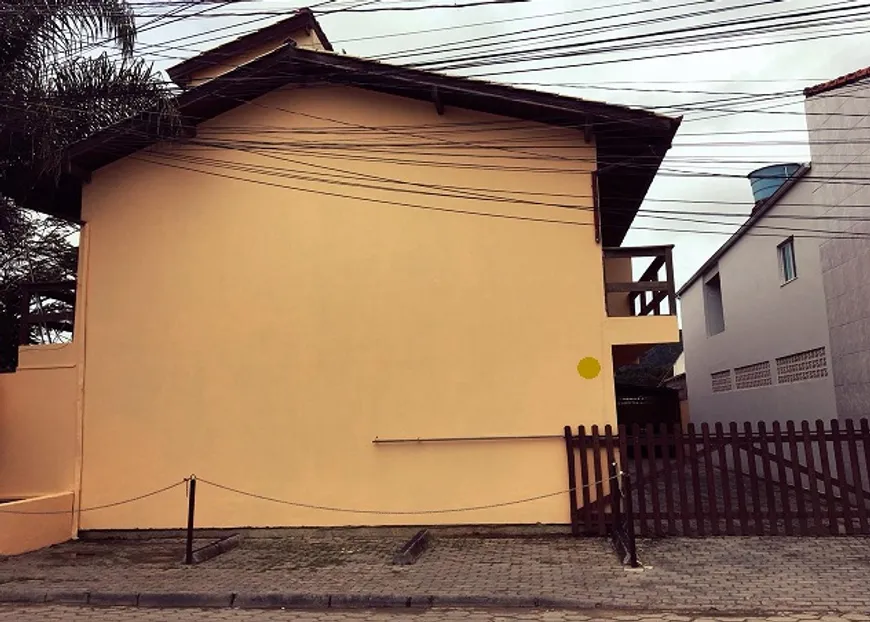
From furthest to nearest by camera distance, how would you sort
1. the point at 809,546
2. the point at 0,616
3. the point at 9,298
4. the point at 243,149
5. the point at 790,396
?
the point at 9,298 < the point at 790,396 < the point at 243,149 < the point at 809,546 < the point at 0,616

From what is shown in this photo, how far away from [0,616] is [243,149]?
6485 millimetres

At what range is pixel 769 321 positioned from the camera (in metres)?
13.7

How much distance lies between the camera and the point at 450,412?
921 centimetres

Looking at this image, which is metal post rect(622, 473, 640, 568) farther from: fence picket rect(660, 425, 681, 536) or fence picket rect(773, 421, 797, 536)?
fence picket rect(773, 421, 797, 536)

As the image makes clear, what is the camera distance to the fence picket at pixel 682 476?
840 centimetres

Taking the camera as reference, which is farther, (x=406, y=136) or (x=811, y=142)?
(x=811, y=142)

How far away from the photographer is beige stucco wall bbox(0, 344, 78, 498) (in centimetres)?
981

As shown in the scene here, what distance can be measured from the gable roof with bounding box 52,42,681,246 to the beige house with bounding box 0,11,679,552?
0.13 feet

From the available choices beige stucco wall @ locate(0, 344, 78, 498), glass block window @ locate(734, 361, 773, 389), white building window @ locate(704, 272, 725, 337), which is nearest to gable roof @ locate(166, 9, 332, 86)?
beige stucco wall @ locate(0, 344, 78, 498)

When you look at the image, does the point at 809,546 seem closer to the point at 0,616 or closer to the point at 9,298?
the point at 0,616

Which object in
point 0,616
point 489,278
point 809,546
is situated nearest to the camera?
point 0,616

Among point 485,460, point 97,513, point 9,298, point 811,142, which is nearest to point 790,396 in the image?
point 811,142

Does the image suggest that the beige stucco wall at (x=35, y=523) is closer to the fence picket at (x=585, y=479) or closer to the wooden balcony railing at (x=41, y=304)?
the wooden balcony railing at (x=41, y=304)

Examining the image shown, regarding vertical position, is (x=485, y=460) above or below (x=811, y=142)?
below
